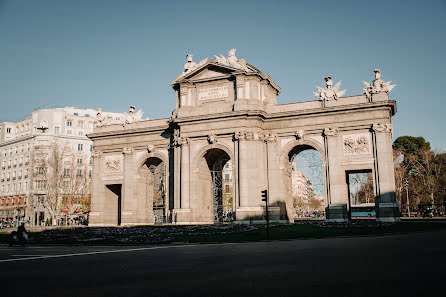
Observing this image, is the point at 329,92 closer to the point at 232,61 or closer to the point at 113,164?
the point at 232,61

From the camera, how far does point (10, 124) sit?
3674 inches

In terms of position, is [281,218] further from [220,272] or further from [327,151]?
[220,272]

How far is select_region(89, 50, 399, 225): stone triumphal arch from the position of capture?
127ft

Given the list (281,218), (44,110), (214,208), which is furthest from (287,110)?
(44,110)

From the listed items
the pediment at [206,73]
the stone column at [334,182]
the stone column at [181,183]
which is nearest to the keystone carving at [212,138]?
the stone column at [181,183]

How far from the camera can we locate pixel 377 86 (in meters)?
39.1

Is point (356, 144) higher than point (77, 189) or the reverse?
higher

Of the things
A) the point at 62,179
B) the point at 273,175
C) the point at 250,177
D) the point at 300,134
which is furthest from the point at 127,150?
the point at 62,179

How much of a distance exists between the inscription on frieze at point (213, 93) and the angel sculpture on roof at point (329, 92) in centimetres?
935

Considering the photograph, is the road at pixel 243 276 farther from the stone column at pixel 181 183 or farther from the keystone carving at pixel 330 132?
the stone column at pixel 181 183

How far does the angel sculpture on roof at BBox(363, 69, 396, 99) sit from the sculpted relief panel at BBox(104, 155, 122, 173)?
28612mm

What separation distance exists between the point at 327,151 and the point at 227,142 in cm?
992

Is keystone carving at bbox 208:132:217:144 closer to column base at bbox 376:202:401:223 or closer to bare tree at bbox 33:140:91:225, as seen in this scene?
column base at bbox 376:202:401:223

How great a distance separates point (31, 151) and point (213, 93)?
54.2 m
